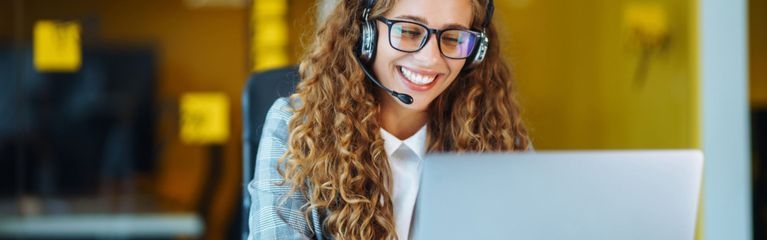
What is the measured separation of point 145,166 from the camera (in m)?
4.01

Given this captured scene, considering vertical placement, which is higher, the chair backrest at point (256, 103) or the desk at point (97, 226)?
the chair backrest at point (256, 103)

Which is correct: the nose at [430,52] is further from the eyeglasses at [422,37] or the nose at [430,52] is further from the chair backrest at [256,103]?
the chair backrest at [256,103]

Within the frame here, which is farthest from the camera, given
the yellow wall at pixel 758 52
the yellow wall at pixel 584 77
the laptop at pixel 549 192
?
the yellow wall at pixel 584 77

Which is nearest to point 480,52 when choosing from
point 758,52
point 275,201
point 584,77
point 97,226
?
point 275,201

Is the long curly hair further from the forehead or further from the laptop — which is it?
the laptop

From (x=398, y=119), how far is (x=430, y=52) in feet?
0.54

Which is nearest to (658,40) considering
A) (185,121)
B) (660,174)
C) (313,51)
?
(185,121)

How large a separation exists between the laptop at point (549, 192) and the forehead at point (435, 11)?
0.41m

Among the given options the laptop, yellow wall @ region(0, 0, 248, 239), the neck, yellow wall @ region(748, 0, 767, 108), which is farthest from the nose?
yellow wall @ region(0, 0, 248, 239)

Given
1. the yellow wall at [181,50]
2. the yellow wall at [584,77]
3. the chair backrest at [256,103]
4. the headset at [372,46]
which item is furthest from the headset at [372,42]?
the yellow wall at [181,50]

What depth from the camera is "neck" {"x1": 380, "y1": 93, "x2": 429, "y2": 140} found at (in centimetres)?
176

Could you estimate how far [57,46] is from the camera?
395 cm

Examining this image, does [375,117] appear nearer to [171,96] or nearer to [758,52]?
[758,52]

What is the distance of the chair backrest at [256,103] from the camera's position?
1984mm
